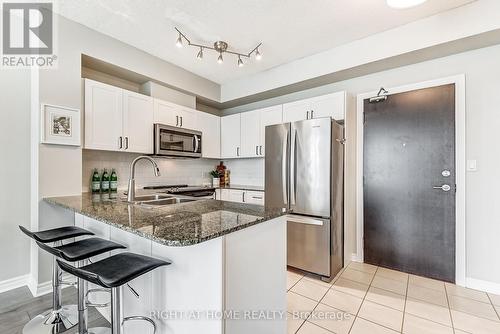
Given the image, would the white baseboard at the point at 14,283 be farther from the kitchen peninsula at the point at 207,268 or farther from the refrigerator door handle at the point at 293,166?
the refrigerator door handle at the point at 293,166

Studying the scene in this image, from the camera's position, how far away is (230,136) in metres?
4.17

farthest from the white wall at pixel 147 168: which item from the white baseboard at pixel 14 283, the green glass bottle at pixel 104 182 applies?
the white baseboard at pixel 14 283

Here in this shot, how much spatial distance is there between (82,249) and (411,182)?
3219mm

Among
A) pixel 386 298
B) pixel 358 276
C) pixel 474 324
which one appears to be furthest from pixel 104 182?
pixel 474 324

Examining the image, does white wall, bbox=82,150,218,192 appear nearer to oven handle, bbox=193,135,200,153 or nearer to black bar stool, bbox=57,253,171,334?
oven handle, bbox=193,135,200,153

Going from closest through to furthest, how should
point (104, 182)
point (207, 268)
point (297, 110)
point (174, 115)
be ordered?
point (207, 268) < point (104, 182) < point (297, 110) < point (174, 115)

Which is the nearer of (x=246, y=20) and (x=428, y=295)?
(x=428, y=295)

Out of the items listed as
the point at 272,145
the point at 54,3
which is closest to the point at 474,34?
the point at 272,145

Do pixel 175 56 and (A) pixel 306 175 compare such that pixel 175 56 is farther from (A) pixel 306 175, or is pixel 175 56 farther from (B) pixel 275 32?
(A) pixel 306 175

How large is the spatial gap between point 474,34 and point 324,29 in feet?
4.39

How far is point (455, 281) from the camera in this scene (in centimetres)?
252

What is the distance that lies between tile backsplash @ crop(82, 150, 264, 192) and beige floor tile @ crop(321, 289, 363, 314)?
2.14 metres

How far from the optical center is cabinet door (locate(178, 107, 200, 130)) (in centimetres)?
361

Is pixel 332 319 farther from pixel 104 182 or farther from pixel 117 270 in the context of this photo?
pixel 104 182
